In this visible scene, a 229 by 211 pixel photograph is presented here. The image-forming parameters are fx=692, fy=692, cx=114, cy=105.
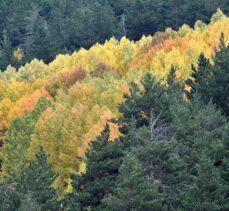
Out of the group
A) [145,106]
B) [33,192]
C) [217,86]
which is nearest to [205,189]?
[33,192]

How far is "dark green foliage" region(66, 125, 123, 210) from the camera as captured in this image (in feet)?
114

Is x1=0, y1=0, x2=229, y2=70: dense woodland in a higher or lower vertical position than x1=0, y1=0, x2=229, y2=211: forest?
higher

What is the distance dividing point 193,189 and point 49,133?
3272 centimetres

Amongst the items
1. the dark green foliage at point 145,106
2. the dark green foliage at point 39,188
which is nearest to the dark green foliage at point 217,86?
the dark green foliage at point 145,106

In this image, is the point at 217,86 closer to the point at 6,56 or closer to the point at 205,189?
the point at 205,189

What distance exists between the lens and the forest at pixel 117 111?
32.3 meters

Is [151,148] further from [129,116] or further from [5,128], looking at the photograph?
[5,128]

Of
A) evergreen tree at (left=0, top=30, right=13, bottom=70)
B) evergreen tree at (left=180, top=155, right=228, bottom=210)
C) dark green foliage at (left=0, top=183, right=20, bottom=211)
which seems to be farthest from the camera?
evergreen tree at (left=0, top=30, right=13, bottom=70)

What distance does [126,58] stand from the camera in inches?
3543

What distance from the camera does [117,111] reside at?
197 ft

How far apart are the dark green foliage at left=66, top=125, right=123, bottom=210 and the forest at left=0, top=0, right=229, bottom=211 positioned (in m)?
0.06

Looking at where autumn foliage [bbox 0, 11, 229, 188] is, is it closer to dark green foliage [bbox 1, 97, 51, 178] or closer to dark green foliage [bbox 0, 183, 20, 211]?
dark green foliage [bbox 1, 97, 51, 178]

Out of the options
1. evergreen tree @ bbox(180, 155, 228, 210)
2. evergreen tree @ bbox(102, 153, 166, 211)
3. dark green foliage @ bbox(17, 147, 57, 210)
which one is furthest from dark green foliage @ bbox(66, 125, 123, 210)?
evergreen tree @ bbox(180, 155, 228, 210)

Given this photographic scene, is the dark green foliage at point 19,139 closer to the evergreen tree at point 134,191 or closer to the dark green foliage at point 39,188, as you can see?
the dark green foliage at point 39,188
